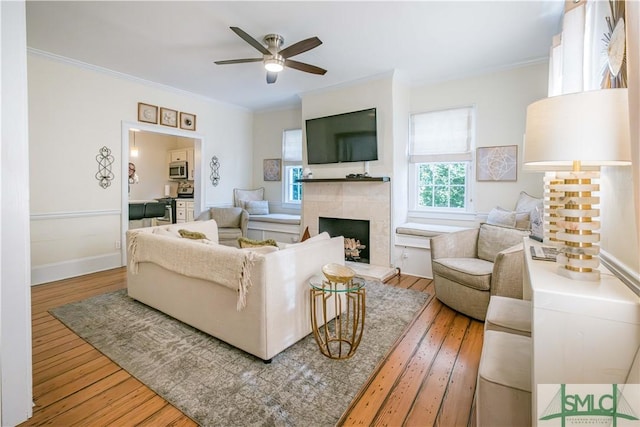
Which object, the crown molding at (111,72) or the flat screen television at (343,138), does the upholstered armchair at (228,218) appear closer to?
the flat screen television at (343,138)

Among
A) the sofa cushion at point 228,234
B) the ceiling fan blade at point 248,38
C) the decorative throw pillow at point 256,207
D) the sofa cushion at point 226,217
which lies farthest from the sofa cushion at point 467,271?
the decorative throw pillow at point 256,207

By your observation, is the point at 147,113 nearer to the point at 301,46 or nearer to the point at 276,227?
the point at 276,227

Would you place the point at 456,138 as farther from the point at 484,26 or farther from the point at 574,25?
the point at 574,25

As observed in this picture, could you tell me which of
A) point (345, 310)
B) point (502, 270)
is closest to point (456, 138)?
point (502, 270)

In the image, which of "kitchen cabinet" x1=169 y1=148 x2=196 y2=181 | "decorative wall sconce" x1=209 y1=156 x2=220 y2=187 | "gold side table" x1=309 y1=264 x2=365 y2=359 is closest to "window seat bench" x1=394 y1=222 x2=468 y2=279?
"gold side table" x1=309 y1=264 x2=365 y2=359

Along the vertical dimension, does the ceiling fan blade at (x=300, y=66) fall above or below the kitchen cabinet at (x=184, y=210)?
above

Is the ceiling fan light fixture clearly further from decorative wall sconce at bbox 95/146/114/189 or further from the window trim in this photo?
decorative wall sconce at bbox 95/146/114/189

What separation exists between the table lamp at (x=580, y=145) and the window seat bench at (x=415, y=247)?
8.49 feet

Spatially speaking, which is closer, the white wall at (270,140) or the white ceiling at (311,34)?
the white ceiling at (311,34)

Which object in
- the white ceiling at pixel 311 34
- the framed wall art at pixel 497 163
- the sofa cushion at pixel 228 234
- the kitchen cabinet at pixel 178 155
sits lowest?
the sofa cushion at pixel 228 234

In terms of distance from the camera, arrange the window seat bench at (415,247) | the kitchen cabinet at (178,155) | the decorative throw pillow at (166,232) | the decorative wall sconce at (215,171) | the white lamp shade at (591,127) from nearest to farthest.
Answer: the white lamp shade at (591,127) → the decorative throw pillow at (166,232) → the window seat bench at (415,247) → the decorative wall sconce at (215,171) → the kitchen cabinet at (178,155)

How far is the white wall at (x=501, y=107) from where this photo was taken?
3.58 m

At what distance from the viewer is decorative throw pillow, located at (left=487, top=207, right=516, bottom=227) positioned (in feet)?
10.8

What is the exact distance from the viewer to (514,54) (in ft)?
11.1
